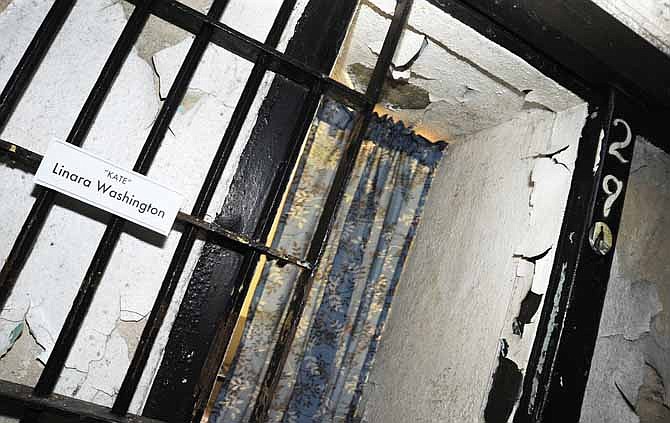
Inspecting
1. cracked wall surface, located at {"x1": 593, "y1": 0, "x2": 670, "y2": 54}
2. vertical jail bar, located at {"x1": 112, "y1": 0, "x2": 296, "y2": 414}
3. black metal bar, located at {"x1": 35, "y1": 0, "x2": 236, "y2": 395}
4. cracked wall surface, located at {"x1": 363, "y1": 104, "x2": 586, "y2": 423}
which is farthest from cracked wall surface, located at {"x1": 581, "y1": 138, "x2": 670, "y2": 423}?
black metal bar, located at {"x1": 35, "y1": 0, "x2": 236, "y2": 395}

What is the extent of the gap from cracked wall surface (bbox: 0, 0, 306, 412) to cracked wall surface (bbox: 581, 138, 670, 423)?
44.3 inches

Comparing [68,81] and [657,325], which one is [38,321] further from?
[657,325]

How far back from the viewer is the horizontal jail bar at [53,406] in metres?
0.86

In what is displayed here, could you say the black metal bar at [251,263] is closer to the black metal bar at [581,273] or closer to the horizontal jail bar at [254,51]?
the horizontal jail bar at [254,51]

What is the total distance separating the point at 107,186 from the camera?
952mm

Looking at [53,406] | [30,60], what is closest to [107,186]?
[30,60]

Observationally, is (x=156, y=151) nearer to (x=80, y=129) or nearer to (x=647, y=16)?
(x=80, y=129)

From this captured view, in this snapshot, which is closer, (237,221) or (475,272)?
(237,221)

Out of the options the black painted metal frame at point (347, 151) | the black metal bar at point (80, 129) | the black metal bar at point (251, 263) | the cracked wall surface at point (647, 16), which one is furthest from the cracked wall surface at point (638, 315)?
the black metal bar at point (80, 129)

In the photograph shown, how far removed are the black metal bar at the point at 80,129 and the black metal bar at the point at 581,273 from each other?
46.8 inches

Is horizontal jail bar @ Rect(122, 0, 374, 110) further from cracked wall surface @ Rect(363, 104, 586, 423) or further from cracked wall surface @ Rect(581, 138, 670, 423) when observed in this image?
cracked wall surface @ Rect(581, 138, 670, 423)

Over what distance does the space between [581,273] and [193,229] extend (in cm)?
99

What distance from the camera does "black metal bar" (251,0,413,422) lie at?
1024mm

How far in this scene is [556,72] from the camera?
139 cm
